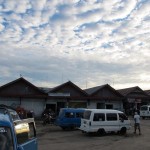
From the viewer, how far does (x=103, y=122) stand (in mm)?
23641

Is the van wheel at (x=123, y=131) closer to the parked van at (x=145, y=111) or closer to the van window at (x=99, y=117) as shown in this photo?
the van window at (x=99, y=117)

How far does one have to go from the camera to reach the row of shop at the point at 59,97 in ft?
135

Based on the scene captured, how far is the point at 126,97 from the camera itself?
164 feet

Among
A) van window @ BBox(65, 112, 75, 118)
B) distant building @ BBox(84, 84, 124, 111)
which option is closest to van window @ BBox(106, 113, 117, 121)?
van window @ BBox(65, 112, 75, 118)

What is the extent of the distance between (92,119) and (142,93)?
30401 millimetres

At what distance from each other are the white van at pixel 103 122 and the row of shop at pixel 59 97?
18.7 metres

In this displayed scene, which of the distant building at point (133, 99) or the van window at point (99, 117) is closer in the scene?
A: the van window at point (99, 117)

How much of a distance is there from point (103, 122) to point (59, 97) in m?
20.2

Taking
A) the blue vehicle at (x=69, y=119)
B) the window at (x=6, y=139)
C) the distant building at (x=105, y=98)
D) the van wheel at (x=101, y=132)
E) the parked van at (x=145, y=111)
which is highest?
the distant building at (x=105, y=98)

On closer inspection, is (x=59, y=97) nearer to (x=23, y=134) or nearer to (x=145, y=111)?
(x=145, y=111)

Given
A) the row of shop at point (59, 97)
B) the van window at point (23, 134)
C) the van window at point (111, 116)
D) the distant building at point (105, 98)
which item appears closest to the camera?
the van window at point (23, 134)

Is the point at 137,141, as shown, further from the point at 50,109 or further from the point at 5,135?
the point at 50,109

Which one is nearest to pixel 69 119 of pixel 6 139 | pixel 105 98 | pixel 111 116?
pixel 111 116

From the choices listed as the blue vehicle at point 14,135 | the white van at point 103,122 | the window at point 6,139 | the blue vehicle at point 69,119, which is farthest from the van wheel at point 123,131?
the window at point 6,139
